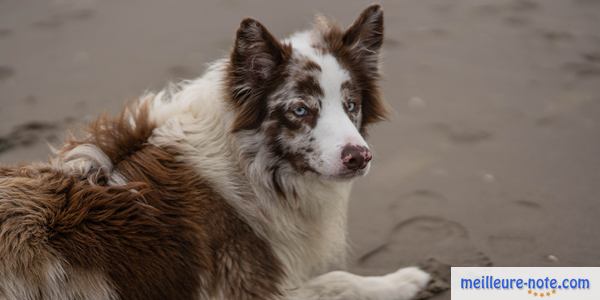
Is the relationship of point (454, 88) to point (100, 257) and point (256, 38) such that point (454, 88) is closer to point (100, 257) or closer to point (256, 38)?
point (256, 38)

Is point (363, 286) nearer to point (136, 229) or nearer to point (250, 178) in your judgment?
point (250, 178)

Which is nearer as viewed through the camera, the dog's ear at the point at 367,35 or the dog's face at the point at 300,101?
the dog's face at the point at 300,101

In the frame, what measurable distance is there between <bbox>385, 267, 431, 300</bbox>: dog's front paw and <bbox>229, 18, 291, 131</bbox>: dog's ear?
142 centimetres

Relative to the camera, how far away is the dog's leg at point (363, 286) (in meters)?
4.25

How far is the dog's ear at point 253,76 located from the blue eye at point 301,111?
0.20 metres

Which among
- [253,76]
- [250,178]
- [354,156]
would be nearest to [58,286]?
[250,178]

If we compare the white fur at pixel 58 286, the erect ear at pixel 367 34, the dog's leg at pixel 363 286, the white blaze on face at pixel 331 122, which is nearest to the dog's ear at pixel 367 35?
the erect ear at pixel 367 34

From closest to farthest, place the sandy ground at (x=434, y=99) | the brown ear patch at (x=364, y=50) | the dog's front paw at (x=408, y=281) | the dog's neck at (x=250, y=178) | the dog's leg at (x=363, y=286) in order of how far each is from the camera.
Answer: the dog's neck at (x=250, y=178)
the brown ear patch at (x=364, y=50)
the dog's leg at (x=363, y=286)
the dog's front paw at (x=408, y=281)
the sandy ground at (x=434, y=99)

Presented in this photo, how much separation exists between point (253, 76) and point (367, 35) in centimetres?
79

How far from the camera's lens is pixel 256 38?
3844 millimetres

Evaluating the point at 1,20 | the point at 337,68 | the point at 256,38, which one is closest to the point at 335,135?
the point at 337,68

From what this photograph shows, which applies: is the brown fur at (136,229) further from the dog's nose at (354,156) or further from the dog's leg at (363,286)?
the dog's nose at (354,156)

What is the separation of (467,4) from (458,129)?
94.4 inches

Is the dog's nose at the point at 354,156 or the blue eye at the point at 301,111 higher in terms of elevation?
the blue eye at the point at 301,111
